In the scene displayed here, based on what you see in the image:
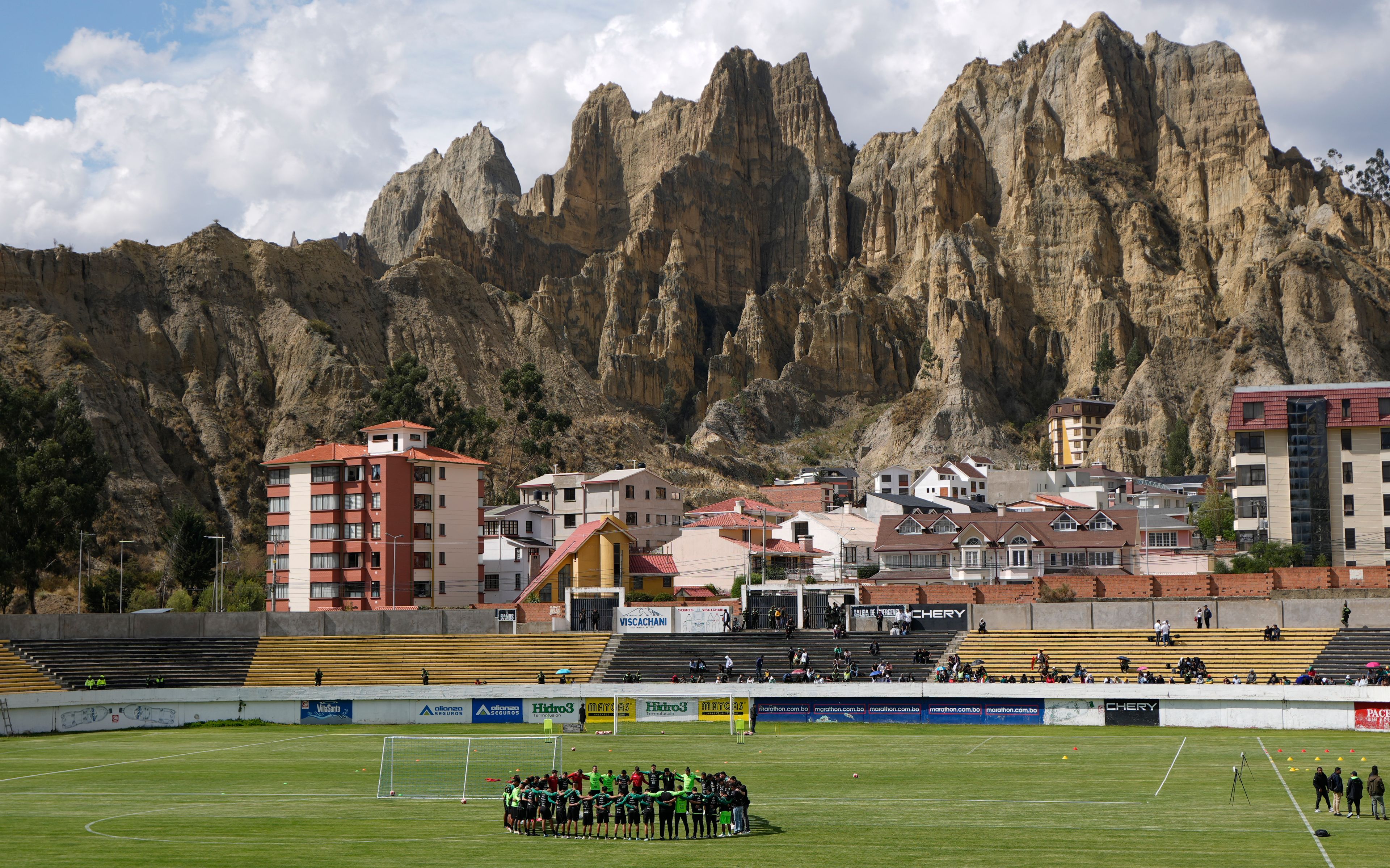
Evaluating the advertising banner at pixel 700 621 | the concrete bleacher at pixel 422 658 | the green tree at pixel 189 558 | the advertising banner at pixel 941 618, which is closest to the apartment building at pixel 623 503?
the green tree at pixel 189 558

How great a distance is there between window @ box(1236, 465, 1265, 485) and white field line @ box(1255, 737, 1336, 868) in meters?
55.7

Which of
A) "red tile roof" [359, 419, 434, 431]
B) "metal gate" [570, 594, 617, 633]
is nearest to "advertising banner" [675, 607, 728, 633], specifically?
"metal gate" [570, 594, 617, 633]

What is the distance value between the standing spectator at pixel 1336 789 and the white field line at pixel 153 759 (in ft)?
137

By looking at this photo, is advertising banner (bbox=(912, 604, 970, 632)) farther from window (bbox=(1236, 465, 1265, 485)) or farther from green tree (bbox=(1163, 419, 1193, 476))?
green tree (bbox=(1163, 419, 1193, 476))

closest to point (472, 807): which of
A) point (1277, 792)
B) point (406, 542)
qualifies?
point (1277, 792)

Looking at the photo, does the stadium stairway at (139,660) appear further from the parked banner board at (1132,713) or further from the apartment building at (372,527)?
the parked banner board at (1132,713)

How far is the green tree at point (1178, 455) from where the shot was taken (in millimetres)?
167875

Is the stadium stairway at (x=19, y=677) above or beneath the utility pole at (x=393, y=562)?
beneath

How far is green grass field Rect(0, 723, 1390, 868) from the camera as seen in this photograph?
1172 inches

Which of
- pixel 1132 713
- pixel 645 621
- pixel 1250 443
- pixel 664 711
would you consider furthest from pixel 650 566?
pixel 1132 713

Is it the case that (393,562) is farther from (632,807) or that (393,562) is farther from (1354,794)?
(1354,794)

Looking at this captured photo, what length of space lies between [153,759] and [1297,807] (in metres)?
42.0

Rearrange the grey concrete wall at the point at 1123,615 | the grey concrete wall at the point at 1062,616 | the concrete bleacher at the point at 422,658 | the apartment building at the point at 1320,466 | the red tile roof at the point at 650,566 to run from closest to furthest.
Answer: the grey concrete wall at the point at 1123,615, the grey concrete wall at the point at 1062,616, the concrete bleacher at the point at 422,658, the apartment building at the point at 1320,466, the red tile roof at the point at 650,566

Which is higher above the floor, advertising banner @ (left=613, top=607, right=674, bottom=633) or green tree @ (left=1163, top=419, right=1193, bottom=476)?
green tree @ (left=1163, top=419, right=1193, bottom=476)
